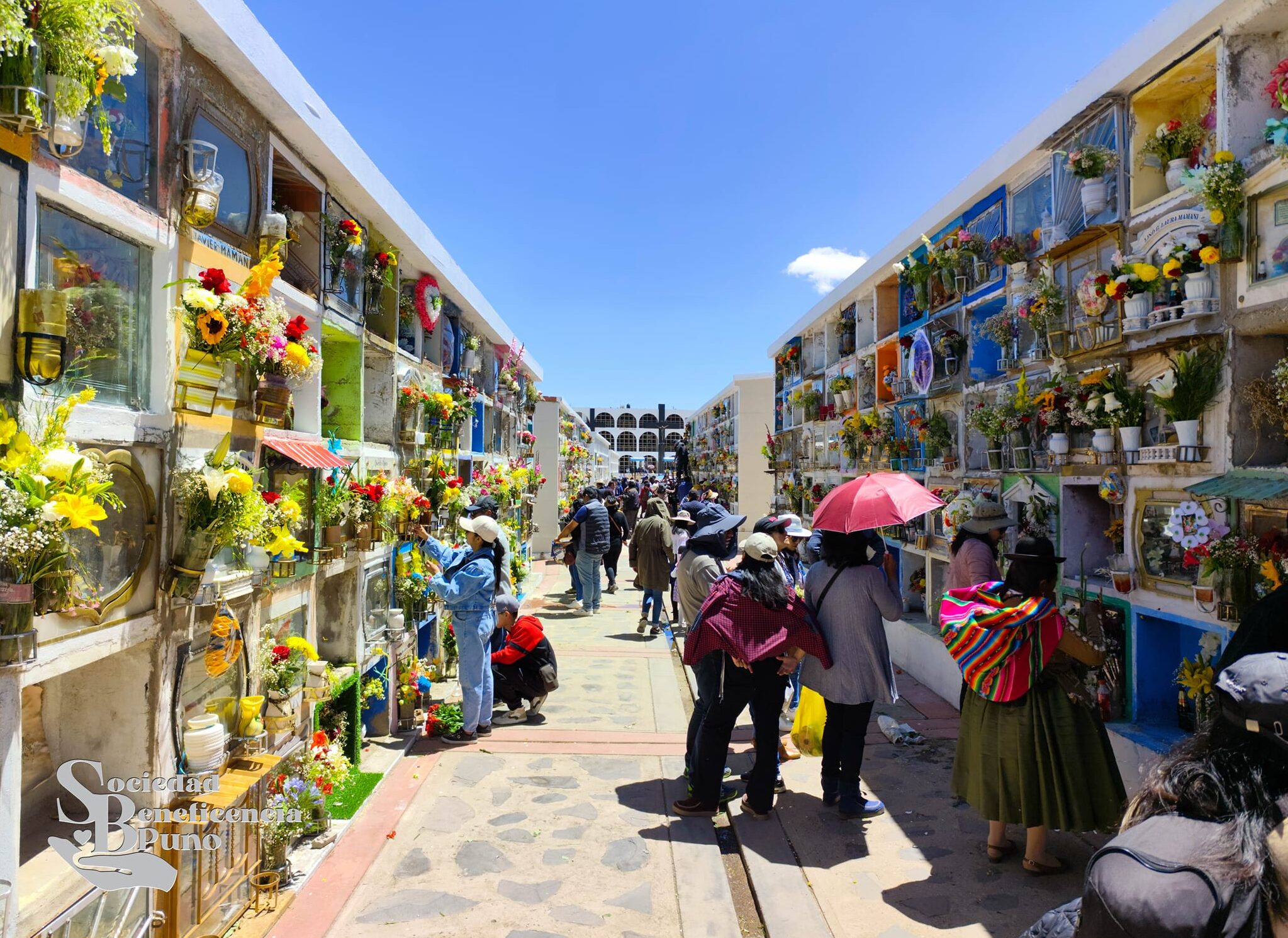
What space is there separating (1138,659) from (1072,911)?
4.47 meters

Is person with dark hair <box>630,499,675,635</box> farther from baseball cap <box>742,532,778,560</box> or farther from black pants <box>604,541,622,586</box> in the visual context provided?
baseball cap <box>742,532,778,560</box>

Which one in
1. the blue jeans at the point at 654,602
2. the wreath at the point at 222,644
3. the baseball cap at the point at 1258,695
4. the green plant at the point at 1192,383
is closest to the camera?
the baseball cap at the point at 1258,695

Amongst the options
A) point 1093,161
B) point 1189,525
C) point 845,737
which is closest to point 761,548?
point 845,737

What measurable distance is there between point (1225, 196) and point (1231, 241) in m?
0.27

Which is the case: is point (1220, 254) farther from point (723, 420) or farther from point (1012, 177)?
point (723, 420)

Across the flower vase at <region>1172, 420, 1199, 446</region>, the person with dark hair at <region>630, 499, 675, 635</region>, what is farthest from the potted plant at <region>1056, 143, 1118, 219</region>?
the person with dark hair at <region>630, 499, 675, 635</region>

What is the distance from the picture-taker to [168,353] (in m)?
3.65

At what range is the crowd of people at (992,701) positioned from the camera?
1397 millimetres

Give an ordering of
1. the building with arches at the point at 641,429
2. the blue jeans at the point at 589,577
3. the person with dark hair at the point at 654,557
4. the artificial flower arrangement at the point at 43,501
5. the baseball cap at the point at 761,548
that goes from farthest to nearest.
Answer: the building with arches at the point at 641,429, the blue jeans at the point at 589,577, the person with dark hair at the point at 654,557, the baseball cap at the point at 761,548, the artificial flower arrangement at the point at 43,501

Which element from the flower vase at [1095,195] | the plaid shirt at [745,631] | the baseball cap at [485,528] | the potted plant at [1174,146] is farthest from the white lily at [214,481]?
the flower vase at [1095,195]

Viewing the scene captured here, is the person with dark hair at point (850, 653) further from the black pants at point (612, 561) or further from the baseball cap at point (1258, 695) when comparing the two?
the black pants at point (612, 561)

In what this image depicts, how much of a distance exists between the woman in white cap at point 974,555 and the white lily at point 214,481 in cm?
436

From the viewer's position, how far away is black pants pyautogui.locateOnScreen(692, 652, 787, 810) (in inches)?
188

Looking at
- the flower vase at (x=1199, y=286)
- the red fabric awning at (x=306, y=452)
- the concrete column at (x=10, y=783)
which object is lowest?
the concrete column at (x=10, y=783)
